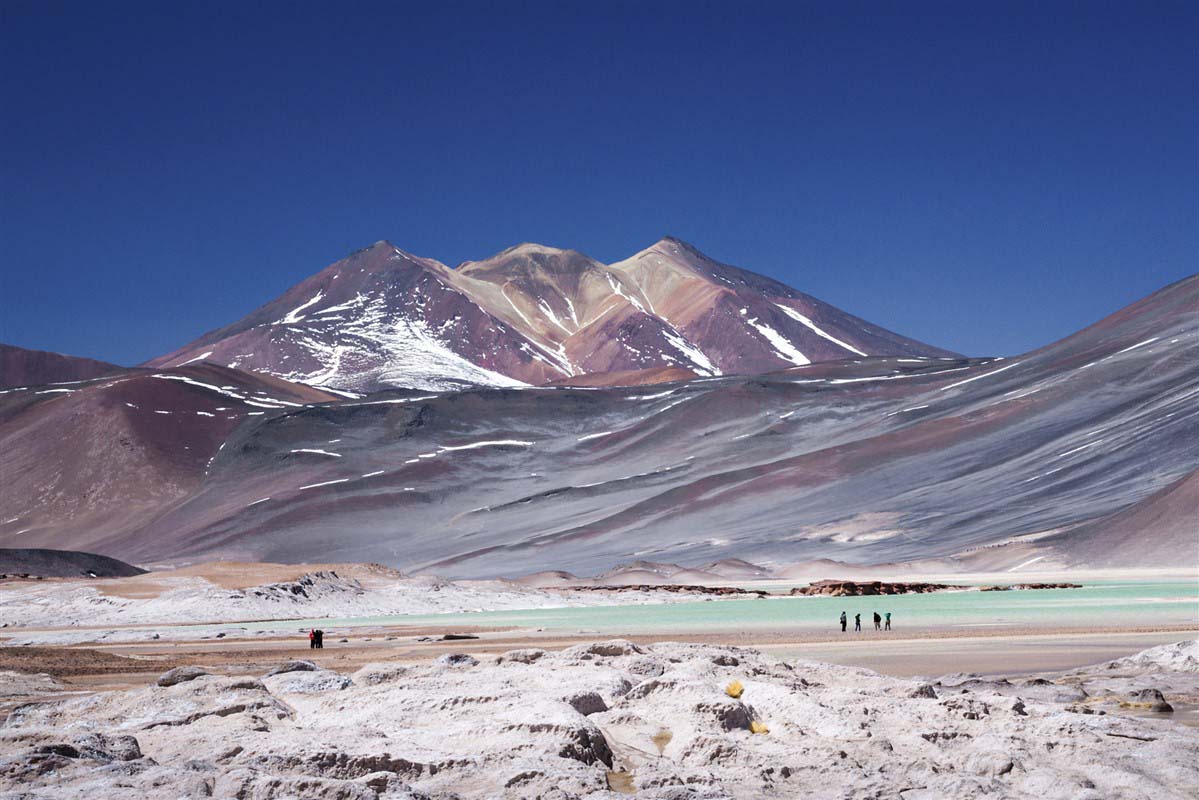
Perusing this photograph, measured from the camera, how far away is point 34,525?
144500 millimetres

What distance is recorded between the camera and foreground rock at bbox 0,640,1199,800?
32.9 ft

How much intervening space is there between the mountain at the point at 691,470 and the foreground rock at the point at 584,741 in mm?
70032

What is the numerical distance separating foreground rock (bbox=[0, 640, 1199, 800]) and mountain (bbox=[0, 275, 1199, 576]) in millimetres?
70032

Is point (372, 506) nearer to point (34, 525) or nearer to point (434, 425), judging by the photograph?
point (434, 425)

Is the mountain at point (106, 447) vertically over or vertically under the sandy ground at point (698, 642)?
over

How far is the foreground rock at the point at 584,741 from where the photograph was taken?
1002cm

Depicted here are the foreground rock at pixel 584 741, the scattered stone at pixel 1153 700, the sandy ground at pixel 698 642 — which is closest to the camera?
the foreground rock at pixel 584 741

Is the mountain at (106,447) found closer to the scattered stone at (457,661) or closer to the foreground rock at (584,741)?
the scattered stone at (457,661)

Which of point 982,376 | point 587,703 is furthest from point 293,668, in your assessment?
point 982,376

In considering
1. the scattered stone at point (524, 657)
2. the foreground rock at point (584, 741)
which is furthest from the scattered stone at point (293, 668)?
the scattered stone at point (524, 657)

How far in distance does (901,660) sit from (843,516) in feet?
279

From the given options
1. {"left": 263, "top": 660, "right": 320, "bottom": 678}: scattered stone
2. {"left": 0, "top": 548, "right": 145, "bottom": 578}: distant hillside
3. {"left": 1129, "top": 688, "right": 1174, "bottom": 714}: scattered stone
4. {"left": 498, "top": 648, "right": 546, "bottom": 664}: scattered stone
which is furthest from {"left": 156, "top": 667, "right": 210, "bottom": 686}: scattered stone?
{"left": 0, "top": 548, "right": 145, "bottom": 578}: distant hillside

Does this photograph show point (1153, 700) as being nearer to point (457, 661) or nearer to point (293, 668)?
point (457, 661)

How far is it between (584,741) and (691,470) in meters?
127
